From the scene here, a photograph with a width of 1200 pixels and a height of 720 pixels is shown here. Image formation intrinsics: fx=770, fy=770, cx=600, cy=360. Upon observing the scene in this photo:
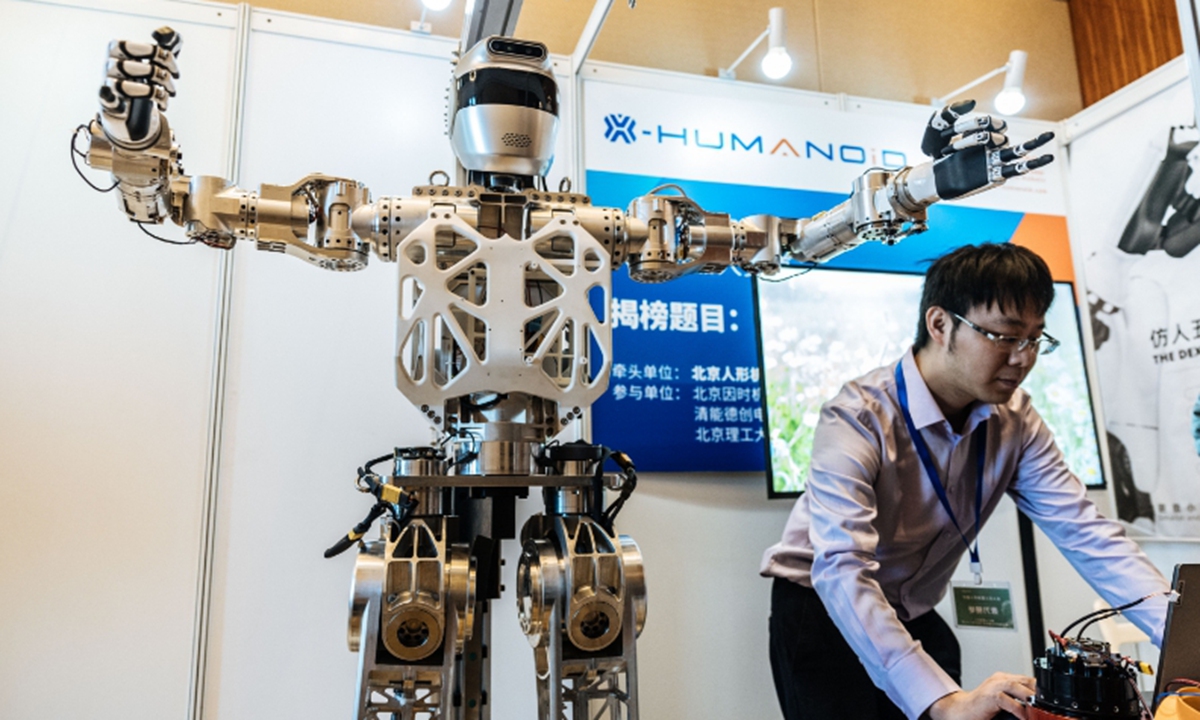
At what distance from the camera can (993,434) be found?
1.72 m

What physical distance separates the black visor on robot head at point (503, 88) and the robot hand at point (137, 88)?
18.5 inches

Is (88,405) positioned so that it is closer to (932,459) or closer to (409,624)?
(409,624)

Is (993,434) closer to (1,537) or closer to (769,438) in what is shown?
(769,438)

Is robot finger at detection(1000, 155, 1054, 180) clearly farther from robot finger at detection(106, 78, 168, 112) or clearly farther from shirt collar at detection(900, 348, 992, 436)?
robot finger at detection(106, 78, 168, 112)

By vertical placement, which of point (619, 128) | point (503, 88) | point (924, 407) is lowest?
point (924, 407)

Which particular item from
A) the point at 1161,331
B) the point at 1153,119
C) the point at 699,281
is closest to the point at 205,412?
the point at 699,281

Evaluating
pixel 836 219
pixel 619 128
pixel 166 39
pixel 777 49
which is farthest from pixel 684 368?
pixel 166 39

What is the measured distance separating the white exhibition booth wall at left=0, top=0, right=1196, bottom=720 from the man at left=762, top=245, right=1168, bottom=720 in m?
0.67

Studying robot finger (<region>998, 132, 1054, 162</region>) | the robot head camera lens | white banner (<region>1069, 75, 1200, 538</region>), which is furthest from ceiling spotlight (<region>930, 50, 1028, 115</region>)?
the robot head camera lens

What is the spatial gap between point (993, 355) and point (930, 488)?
12.5 inches

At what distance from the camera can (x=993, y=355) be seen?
5.01ft

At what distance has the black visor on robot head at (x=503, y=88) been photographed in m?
1.38

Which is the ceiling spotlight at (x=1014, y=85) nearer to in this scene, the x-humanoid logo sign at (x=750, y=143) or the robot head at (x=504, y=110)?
the x-humanoid logo sign at (x=750, y=143)

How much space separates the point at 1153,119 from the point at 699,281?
1684mm
